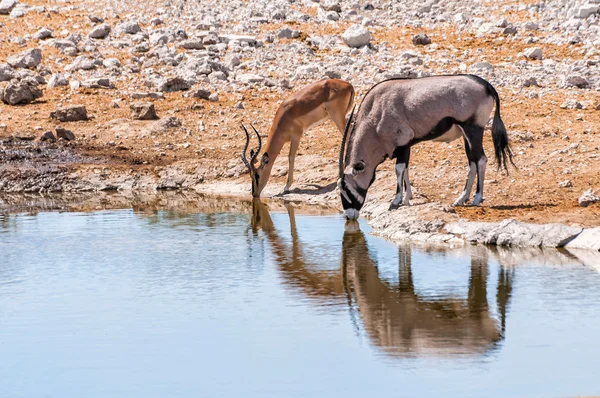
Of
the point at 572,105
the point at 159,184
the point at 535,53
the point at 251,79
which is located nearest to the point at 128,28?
the point at 251,79

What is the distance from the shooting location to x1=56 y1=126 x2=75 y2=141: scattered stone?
18.2 m

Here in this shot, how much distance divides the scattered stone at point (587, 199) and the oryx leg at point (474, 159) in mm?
1220

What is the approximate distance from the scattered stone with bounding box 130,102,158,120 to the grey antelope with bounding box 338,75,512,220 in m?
7.36

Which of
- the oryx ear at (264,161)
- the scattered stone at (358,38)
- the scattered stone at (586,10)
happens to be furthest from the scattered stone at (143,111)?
the scattered stone at (586,10)

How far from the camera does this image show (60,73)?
72.9 feet

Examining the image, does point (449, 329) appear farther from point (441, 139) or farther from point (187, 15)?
point (187, 15)

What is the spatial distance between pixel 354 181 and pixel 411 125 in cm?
98

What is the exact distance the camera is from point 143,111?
19047 millimetres

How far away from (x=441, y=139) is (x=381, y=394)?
23.3 feet

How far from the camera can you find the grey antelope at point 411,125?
12.1 meters

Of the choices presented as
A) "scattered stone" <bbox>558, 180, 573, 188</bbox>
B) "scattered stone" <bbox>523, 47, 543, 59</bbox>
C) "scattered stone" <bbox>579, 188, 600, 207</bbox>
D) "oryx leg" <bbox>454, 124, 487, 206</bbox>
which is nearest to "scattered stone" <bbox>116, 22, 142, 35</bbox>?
"scattered stone" <bbox>523, 47, 543, 59</bbox>

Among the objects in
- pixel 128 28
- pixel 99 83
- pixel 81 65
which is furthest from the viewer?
pixel 128 28

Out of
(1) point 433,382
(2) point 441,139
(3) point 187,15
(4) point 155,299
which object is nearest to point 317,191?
(2) point 441,139

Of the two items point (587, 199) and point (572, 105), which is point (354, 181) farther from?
point (572, 105)
